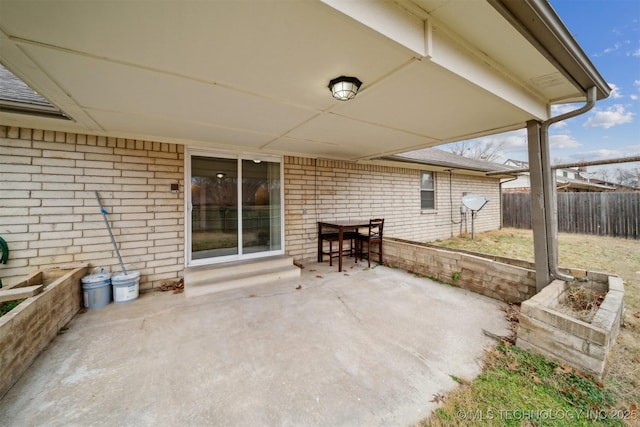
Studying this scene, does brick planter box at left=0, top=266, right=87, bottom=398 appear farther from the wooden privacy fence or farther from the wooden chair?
the wooden privacy fence

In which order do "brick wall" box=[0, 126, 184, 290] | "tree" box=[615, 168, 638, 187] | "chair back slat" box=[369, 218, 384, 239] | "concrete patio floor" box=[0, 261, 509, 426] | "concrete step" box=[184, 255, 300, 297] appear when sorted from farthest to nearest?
1. "tree" box=[615, 168, 638, 187]
2. "chair back slat" box=[369, 218, 384, 239]
3. "concrete step" box=[184, 255, 300, 297]
4. "brick wall" box=[0, 126, 184, 290]
5. "concrete patio floor" box=[0, 261, 509, 426]

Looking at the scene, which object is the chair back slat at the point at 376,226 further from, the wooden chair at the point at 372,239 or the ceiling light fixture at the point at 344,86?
the ceiling light fixture at the point at 344,86

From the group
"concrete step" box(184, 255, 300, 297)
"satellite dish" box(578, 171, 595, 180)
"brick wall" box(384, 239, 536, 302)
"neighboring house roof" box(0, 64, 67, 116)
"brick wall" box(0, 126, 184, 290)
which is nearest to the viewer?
"neighboring house roof" box(0, 64, 67, 116)

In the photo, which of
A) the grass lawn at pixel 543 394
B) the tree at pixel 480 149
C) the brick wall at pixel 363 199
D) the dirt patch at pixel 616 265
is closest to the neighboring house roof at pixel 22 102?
the brick wall at pixel 363 199

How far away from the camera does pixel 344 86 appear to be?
6.88 feet

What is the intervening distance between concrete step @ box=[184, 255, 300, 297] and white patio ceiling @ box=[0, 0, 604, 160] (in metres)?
2.33

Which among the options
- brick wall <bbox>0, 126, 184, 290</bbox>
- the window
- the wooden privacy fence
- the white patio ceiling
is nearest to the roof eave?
the white patio ceiling

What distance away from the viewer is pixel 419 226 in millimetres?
7875

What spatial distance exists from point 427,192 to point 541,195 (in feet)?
17.1

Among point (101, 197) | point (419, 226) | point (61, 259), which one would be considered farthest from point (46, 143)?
point (419, 226)

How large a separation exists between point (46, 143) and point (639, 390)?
690 cm

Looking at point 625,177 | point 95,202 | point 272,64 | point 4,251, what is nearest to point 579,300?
point 272,64

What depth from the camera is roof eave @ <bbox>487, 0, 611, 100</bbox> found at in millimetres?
1578

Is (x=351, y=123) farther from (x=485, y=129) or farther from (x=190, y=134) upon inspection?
(x=190, y=134)
